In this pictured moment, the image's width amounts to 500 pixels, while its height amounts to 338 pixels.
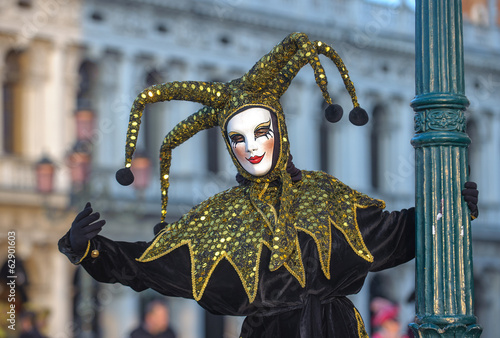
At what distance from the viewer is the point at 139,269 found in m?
3.91

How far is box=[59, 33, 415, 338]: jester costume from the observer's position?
381 centimetres

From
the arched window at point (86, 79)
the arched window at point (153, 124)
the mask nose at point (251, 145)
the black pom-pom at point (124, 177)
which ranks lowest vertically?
the black pom-pom at point (124, 177)

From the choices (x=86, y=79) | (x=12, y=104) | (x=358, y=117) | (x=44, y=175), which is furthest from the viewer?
(x=86, y=79)

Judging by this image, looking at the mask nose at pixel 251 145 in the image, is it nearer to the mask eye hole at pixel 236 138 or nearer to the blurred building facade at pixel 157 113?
the mask eye hole at pixel 236 138

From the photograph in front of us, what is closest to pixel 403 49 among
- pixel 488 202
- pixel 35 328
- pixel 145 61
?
pixel 488 202

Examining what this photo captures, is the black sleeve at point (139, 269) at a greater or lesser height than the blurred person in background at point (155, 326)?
greater

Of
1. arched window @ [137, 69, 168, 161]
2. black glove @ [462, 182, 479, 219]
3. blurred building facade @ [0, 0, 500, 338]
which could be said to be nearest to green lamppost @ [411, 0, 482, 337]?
black glove @ [462, 182, 479, 219]

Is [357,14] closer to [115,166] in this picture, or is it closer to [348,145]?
[348,145]

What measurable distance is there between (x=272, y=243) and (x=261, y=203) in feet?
0.55

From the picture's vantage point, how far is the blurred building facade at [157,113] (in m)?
15.0

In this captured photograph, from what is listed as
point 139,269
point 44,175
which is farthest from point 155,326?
point 44,175

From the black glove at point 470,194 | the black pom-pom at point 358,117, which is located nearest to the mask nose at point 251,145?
the black pom-pom at point 358,117

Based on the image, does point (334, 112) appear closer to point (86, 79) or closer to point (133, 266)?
point (133, 266)

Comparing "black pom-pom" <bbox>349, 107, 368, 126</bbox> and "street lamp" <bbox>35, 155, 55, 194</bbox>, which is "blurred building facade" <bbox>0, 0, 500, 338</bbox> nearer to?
"street lamp" <bbox>35, 155, 55, 194</bbox>
